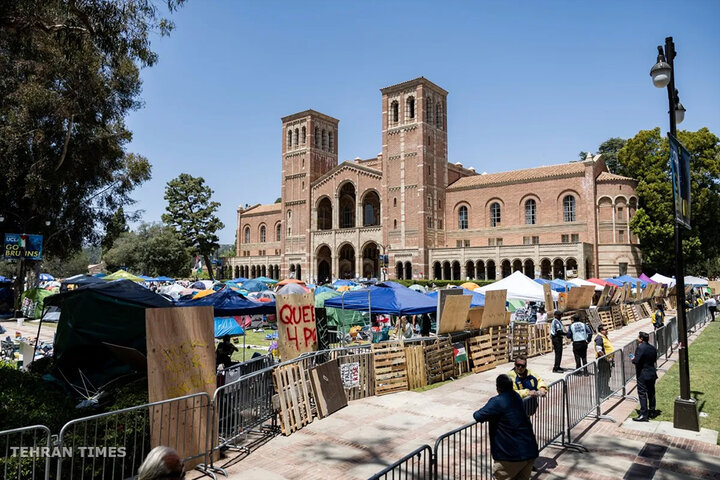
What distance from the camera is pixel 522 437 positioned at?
4.62m

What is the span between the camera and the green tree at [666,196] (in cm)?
3759

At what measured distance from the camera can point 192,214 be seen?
6197cm

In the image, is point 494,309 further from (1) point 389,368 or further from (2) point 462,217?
(2) point 462,217

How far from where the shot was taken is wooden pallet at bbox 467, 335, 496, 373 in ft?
42.6

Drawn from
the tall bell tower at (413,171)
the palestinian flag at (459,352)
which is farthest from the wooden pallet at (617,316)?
the tall bell tower at (413,171)

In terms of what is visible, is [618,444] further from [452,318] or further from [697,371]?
[697,371]

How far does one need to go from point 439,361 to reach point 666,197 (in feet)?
123

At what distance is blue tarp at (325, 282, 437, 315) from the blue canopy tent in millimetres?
16560

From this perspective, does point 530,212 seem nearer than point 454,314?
No

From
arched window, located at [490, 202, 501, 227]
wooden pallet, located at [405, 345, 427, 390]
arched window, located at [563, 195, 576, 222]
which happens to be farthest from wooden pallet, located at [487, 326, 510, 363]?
arched window, located at [490, 202, 501, 227]

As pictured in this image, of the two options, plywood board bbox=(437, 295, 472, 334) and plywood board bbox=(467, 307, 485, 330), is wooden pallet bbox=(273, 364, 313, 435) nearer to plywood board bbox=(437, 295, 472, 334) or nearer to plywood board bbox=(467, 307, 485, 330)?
plywood board bbox=(437, 295, 472, 334)

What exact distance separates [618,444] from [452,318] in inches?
209

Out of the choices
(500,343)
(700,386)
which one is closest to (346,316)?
(500,343)

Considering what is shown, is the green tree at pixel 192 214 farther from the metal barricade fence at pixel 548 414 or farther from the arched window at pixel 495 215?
the metal barricade fence at pixel 548 414
